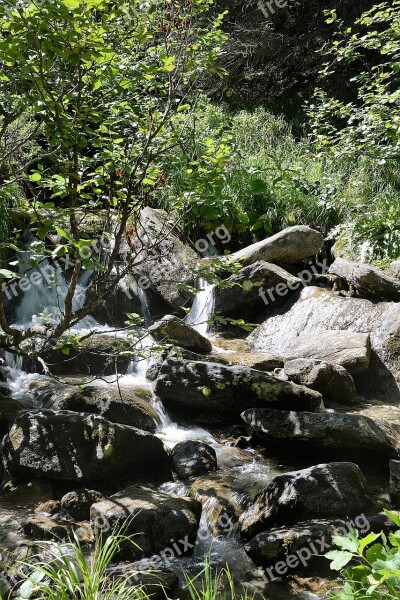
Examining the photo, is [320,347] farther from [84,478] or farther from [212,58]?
[212,58]

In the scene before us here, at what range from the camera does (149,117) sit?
436 centimetres

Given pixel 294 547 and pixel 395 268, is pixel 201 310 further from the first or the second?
pixel 294 547

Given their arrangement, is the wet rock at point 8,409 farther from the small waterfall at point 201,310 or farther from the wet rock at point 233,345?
the small waterfall at point 201,310

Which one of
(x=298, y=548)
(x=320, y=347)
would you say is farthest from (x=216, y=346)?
(x=298, y=548)

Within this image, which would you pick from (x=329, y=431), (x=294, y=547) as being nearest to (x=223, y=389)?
(x=329, y=431)

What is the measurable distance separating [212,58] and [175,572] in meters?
3.67

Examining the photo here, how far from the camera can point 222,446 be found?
663cm

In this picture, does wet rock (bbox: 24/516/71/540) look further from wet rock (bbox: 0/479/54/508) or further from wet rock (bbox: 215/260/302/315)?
wet rock (bbox: 215/260/302/315)

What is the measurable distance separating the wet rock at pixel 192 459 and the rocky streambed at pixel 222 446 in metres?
0.01

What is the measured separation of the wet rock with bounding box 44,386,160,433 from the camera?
22.1ft

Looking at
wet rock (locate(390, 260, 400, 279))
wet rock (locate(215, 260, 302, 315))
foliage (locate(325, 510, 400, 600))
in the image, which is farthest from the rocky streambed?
foliage (locate(325, 510, 400, 600))

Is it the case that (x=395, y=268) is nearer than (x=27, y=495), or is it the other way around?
(x=27, y=495)

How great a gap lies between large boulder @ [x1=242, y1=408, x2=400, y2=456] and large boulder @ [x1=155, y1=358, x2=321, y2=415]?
0.58 m

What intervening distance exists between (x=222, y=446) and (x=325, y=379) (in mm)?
1677
